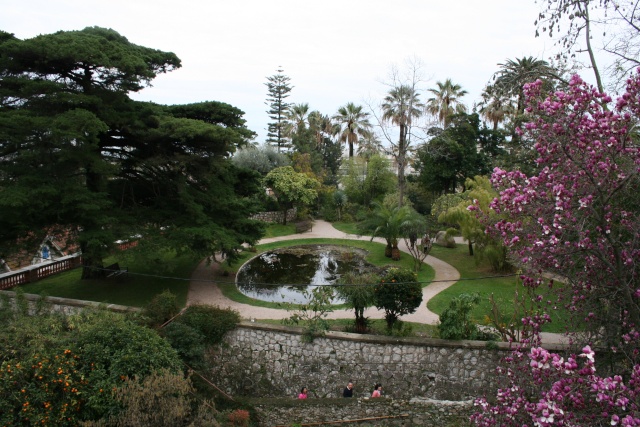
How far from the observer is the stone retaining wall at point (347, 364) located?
1035 cm

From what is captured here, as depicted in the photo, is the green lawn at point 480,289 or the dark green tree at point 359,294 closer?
the dark green tree at point 359,294

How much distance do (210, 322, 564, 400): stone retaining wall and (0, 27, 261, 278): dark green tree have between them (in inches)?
167

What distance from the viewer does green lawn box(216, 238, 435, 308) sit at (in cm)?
1549

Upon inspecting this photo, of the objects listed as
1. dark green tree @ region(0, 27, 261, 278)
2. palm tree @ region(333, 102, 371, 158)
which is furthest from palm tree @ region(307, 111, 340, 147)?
dark green tree @ region(0, 27, 261, 278)

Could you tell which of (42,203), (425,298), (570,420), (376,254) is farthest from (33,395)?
(376,254)

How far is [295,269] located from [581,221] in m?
15.7

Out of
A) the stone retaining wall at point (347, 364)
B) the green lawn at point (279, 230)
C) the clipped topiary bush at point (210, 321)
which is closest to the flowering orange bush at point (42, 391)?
the clipped topiary bush at point (210, 321)

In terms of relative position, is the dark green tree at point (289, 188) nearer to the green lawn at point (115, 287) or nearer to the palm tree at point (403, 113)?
the palm tree at point (403, 113)

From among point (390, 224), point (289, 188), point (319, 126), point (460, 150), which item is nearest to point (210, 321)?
point (390, 224)

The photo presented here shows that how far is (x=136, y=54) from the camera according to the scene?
46.5 ft

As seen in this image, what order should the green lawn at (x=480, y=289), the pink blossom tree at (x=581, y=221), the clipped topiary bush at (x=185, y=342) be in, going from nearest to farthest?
1. the pink blossom tree at (x=581, y=221)
2. the clipped topiary bush at (x=185, y=342)
3. the green lawn at (x=480, y=289)

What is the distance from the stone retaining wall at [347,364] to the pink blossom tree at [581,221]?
4055 mm

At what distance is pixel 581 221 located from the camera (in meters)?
5.44

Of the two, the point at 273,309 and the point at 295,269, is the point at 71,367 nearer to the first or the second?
the point at 273,309
